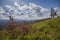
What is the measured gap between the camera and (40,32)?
4.30 meters

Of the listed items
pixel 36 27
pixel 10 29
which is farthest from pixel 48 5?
pixel 10 29

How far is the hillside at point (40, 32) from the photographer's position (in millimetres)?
4211

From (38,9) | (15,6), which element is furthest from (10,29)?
(38,9)

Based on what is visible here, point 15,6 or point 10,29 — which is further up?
point 15,6

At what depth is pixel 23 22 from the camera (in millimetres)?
4430

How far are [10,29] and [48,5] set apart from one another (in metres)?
1.15

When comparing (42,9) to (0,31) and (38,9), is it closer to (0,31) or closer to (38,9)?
(38,9)

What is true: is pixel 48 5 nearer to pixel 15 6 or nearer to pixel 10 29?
pixel 15 6

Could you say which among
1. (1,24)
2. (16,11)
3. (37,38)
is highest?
(16,11)

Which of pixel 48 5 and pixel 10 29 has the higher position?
pixel 48 5

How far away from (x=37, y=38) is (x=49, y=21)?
57 centimetres

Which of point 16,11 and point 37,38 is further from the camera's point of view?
point 16,11

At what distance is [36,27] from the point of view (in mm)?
4352

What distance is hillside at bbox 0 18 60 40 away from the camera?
4211mm
